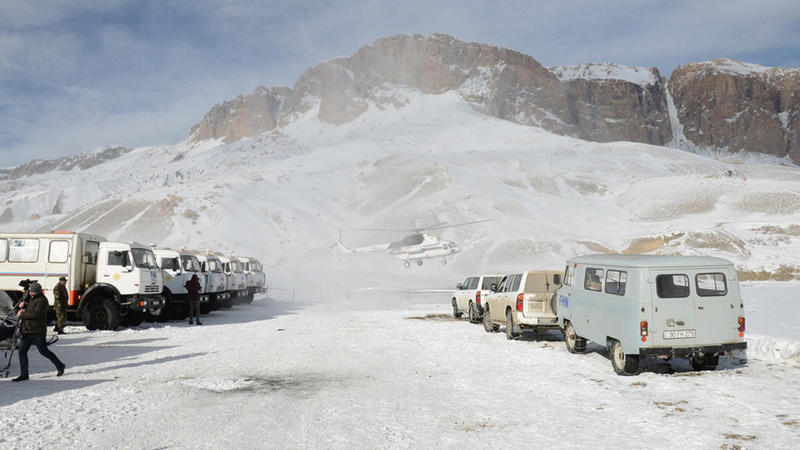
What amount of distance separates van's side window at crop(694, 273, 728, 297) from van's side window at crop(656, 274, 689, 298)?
0.24 meters

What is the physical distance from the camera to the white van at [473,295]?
2195 centimetres

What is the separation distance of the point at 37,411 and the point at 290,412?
349 centimetres

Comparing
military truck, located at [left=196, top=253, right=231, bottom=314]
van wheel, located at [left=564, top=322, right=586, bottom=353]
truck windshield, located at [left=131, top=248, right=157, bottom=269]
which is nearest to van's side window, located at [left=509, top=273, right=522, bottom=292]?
van wheel, located at [left=564, top=322, right=586, bottom=353]

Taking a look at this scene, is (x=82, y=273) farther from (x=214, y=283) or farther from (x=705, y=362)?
(x=705, y=362)

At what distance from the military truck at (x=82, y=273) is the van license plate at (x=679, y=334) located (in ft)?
53.3

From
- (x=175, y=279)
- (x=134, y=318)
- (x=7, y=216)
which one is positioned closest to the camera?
(x=134, y=318)

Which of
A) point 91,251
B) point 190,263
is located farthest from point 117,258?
point 190,263

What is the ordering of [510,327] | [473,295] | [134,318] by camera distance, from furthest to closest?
[473,295]
[134,318]
[510,327]

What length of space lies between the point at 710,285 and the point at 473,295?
12.6 m

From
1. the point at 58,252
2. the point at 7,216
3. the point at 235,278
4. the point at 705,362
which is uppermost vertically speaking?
the point at 7,216

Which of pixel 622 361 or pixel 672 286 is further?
pixel 622 361

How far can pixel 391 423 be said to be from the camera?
782 cm

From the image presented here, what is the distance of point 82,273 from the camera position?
19828 mm

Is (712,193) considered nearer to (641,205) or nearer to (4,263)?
(641,205)
